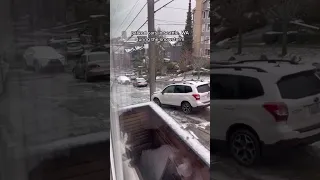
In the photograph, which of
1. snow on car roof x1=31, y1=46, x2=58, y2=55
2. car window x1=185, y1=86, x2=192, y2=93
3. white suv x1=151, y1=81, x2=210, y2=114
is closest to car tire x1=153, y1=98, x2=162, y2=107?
white suv x1=151, y1=81, x2=210, y2=114

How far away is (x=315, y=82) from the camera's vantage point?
0.55 metres

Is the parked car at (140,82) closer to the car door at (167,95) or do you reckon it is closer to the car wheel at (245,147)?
the car door at (167,95)

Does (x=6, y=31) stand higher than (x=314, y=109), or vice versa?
(x=6, y=31)

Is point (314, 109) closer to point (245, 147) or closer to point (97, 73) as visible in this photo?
point (245, 147)

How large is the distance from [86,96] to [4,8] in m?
0.33

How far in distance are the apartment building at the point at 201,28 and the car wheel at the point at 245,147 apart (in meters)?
0.19

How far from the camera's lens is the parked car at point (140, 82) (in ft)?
2.99

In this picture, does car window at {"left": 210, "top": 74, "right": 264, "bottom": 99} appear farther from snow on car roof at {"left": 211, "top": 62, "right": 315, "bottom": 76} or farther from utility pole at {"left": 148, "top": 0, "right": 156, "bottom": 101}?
utility pole at {"left": 148, "top": 0, "right": 156, "bottom": 101}

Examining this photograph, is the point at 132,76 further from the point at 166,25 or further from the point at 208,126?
the point at 208,126

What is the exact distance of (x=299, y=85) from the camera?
1.86ft

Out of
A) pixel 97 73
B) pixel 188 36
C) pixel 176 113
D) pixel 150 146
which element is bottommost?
pixel 150 146

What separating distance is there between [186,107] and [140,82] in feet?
0.57

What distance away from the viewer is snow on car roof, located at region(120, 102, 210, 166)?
2.50 ft

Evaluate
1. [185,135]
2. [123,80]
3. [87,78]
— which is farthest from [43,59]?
[185,135]
